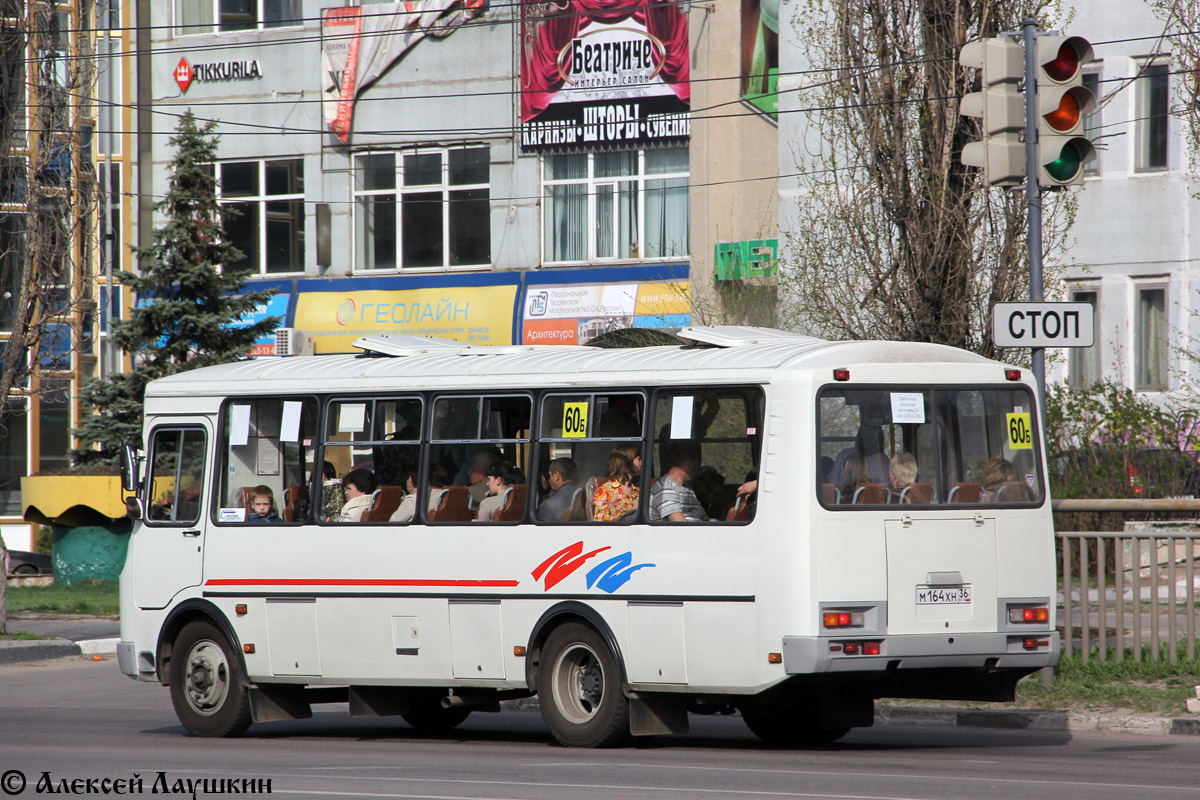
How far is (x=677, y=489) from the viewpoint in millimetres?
11453

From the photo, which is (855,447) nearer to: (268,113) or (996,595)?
(996,595)

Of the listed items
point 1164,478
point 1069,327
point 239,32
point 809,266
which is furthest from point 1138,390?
point 239,32

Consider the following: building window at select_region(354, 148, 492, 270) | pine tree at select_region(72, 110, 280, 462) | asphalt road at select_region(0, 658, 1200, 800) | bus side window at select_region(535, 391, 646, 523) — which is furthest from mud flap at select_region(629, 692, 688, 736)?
building window at select_region(354, 148, 492, 270)

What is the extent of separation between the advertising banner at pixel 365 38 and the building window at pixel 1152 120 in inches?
572

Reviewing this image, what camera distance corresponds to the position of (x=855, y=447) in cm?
1099

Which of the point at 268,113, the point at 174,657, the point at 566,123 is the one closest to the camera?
the point at 174,657

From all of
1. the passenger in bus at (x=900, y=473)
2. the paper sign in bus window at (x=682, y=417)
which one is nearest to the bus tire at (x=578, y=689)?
the paper sign in bus window at (x=682, y=417)

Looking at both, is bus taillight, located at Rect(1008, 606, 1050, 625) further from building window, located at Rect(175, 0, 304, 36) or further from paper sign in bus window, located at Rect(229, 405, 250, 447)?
building window, located at Rect(175, 0, 304, 36)

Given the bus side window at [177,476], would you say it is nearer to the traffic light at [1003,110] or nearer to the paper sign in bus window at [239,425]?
the paper sign in bus window at [239,425]

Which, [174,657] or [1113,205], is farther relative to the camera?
[1113,205]

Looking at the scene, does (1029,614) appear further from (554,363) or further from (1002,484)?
(554,363)

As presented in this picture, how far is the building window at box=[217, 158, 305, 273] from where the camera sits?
3966cm

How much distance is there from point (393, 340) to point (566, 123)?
22888 millimetres

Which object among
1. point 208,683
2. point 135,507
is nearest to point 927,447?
point 208,683
